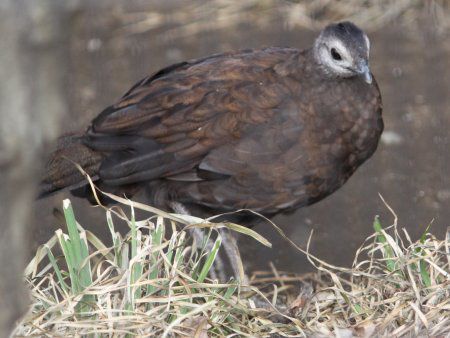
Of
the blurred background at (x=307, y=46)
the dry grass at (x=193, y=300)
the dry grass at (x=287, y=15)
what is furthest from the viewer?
the dry grass at (x=287, y=15)

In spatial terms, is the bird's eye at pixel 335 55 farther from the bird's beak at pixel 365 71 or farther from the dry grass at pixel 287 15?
the dry grass at pixel 287 15

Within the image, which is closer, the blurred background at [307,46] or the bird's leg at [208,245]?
the bird's leg at [208,245]

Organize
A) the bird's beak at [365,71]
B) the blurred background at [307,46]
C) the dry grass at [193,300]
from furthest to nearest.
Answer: the blurred background at [307,46] < the bird's beak at [365,71] < the dry grass at [193,300]

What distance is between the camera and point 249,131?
132 inches

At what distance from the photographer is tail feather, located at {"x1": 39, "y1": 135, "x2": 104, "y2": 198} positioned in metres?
3.53

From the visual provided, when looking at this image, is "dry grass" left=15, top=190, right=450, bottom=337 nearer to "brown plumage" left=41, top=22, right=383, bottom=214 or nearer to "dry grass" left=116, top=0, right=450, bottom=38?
"brown plumage" left=41, top=22, right=383, bottom=214

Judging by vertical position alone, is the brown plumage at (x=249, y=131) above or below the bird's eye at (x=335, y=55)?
below

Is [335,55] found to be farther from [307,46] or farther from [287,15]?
[287,15]

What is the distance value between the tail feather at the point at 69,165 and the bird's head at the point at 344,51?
2.61ft

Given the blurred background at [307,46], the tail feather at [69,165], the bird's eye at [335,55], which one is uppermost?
the bird's eye at [335,55]

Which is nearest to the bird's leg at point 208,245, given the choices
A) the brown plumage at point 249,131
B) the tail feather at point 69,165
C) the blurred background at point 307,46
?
the brown plumage at point 249,131

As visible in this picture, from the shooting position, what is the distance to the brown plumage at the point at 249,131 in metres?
3.34

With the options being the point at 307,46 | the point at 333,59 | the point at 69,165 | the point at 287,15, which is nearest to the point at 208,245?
the point at 69,165

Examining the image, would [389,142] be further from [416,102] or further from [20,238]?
[20,238]
